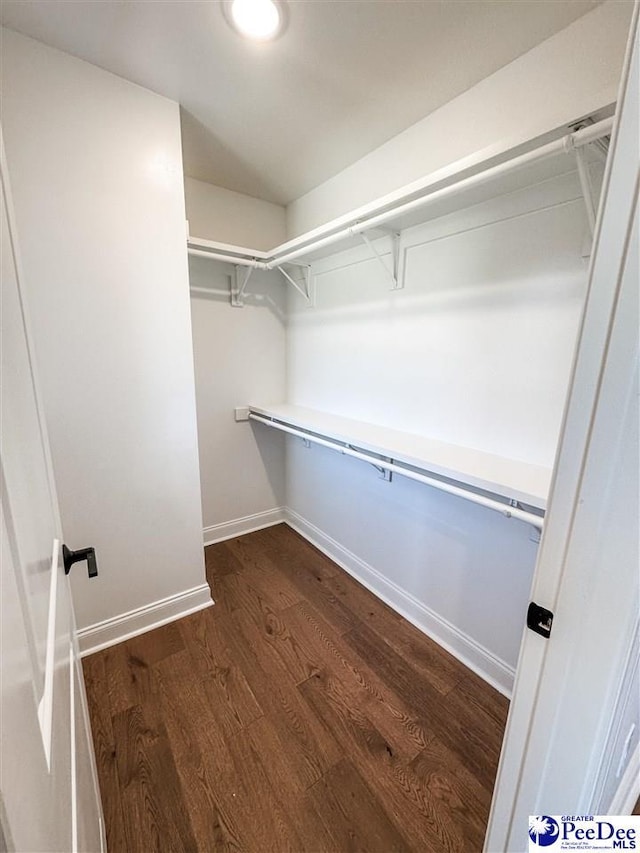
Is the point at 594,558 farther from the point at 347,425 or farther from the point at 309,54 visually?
the point at 309,54

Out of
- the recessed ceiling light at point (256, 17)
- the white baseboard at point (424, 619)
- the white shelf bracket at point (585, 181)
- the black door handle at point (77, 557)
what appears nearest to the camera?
the black door handle at point (77, 557)

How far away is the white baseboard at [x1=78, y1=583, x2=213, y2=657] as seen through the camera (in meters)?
1.65

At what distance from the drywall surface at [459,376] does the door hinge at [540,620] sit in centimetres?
82

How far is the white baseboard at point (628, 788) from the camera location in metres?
0.82

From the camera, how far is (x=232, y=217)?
2.24m

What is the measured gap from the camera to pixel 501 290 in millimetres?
1353

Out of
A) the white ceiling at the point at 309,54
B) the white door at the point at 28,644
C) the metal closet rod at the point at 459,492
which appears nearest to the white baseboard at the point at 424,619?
the metal closet rod at the point at 459,492

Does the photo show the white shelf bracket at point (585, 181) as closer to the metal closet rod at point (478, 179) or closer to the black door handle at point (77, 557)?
the metal closet rod at point (478, 179)

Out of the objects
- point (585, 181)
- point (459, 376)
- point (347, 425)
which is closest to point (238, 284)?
point (347, 425)

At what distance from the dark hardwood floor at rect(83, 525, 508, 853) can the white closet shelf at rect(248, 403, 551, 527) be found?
0.89 metres

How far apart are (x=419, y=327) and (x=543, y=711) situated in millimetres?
1430

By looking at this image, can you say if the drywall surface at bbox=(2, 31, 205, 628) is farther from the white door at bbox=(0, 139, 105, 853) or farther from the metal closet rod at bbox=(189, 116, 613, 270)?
the white door at bbox=(0, 139, 105, 853)

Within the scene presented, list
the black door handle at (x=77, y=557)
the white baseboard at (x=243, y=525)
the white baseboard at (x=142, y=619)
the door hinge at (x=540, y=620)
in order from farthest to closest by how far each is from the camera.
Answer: the white baseboard at (x=243, y=525), the white baseboard at (x=142, y=619), the black door handle at (x=77, y=557), the door hinge at (x=540, y=620)

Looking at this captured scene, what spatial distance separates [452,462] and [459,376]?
16.2 inches
